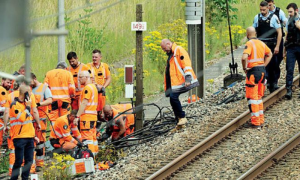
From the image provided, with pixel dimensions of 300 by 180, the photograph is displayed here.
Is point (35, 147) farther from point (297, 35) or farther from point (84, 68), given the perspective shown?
point (297, 35)

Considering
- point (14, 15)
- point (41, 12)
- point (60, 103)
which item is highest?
point (41, 12)

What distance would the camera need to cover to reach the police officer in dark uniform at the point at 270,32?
525 inches

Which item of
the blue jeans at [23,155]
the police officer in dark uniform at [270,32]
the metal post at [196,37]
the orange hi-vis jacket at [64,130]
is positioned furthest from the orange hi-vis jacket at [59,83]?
the police officer in dark uniform at [270,32]

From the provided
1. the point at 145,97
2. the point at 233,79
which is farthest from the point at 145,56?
the point at 233,79

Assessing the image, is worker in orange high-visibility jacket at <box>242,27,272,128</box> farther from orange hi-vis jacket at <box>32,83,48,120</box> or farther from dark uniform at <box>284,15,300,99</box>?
orange hi-vis jacket at <box>32,83,48,120</box>

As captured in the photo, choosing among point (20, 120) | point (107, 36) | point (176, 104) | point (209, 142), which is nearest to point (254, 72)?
point (176, 104)

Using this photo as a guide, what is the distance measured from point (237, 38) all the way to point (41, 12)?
19.5 feet

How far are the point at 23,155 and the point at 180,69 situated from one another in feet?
10.5

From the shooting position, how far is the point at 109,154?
11797mm

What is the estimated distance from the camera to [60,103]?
41.6ft

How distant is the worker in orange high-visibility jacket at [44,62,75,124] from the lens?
12.7 m

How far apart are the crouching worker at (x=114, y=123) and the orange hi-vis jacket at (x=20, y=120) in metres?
2.16

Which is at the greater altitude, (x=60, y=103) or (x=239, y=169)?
(x=60, y=103)

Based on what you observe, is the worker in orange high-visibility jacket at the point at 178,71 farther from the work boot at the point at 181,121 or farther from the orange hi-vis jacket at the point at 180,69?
the work boot at the point at 181,121
